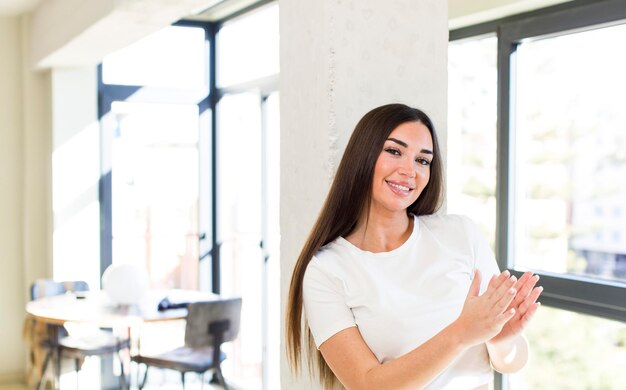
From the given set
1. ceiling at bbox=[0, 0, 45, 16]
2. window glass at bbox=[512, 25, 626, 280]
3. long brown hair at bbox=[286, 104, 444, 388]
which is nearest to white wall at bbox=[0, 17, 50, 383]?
ceiling at bbox=[0, 0, 45, 16]

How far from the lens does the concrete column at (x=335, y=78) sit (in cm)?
203

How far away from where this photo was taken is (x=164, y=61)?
6676 millimetres

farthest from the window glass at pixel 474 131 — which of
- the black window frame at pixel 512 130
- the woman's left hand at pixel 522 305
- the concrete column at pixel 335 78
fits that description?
Answer: the woman's left hand at pixel 522 305

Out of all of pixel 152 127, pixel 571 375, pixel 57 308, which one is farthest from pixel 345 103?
pixel 152 127

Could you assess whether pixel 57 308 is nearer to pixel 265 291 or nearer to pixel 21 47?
pixel 265 291

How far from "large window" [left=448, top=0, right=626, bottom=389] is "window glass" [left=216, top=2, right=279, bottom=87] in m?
2.10

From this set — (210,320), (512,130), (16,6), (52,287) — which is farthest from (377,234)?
(16,6)

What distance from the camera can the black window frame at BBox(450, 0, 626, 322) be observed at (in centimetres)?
310

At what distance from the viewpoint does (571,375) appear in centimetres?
341

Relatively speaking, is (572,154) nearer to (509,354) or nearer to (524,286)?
(509,354)

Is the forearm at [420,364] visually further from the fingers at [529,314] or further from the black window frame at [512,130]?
the black window frame at [512,130]

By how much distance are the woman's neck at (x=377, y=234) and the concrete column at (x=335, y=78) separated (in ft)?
0.74

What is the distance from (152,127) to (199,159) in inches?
18.6

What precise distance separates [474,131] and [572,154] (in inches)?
29.8
